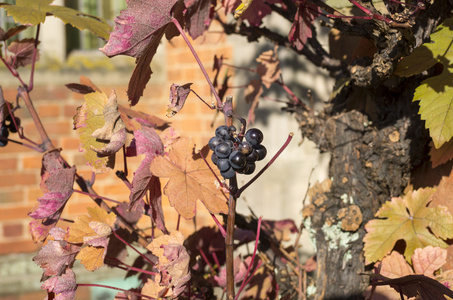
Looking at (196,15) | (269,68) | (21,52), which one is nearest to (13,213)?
(21,52)

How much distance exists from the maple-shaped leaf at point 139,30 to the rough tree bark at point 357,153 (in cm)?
36

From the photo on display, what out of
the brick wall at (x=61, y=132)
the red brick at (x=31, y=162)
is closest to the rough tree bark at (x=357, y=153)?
the brick wall at (x=61, y=132)

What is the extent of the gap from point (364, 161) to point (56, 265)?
0.59 meters

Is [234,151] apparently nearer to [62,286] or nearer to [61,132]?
[62,286]

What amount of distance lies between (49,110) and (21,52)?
6.90ft

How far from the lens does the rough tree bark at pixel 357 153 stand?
950 mm

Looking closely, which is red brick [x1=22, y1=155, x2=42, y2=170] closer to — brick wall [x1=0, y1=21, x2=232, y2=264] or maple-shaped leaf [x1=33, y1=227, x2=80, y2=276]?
brick wall [x1=0, y1=21, x2=232, y2=264]

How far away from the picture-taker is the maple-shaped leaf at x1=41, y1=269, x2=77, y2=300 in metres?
0.74

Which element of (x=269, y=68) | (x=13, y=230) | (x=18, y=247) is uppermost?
(x=269, y=68)

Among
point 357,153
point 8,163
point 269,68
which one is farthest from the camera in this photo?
point 8,163

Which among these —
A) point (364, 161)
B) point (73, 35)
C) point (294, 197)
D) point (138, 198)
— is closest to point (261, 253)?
point (364, 161)

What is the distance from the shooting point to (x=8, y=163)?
2.94 metres

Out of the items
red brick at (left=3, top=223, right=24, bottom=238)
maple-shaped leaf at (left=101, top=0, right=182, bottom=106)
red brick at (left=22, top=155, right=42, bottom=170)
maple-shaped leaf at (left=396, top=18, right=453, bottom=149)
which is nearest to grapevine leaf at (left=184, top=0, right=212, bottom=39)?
maple-shaped leaf at (left=101, top=0, right=182, bottom=106)

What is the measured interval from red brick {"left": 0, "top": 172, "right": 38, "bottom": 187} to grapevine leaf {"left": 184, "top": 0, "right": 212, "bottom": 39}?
2445 mm
